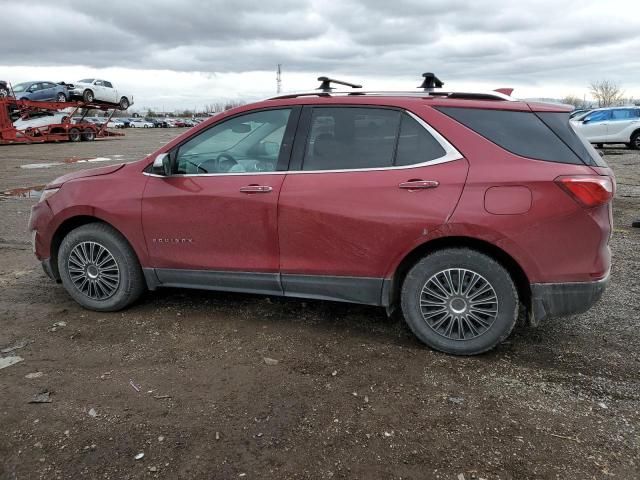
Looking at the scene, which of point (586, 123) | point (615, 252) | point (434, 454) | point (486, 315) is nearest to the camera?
point (434, 454)

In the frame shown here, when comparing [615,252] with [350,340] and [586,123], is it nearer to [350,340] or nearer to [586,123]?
[350,340]

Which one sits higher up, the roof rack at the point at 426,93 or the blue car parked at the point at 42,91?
the blue car parked at the point at 42,91

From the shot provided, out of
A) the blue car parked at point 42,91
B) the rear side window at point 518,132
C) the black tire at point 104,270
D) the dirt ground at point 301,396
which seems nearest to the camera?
the dirt ground at point 301,396

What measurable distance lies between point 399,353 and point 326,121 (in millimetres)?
1749

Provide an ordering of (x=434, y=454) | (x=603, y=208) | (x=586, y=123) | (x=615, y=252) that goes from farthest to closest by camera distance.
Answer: (x=586, y=123)
(x=615, y=252)
(x=603, y=208)
(x=434, y=454)

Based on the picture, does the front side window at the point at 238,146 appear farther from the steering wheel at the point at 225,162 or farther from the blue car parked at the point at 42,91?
the blue car parked at the point at 42,91

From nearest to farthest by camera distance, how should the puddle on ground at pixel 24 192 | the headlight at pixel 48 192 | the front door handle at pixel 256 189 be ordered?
the front door handle at pixel 256 189
the headlight at pixel 48 192
the puddle on ground at pixel 24 192

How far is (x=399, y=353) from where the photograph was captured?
3.56 metres

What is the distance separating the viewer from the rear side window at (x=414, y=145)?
3400 mm

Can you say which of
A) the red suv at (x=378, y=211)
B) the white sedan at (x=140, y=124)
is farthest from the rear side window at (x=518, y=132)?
the white sedan at (x=140, y=124)

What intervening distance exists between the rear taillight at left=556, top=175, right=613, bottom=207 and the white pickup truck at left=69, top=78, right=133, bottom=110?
30.3 meters

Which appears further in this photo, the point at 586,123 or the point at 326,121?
the point at 586,123

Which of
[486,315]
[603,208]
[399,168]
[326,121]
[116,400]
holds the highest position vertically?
[326,121]

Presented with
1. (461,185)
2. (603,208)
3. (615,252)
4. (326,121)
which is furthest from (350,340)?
(615,252)
